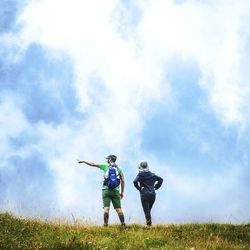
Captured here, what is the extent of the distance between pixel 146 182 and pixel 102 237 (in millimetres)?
5200

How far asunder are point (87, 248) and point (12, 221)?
414cm

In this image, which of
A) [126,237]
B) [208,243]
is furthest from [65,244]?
[208,243]

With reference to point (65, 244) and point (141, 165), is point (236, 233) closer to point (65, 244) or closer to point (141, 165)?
point (141, 165)

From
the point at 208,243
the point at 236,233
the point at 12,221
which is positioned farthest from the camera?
the point at 236,233

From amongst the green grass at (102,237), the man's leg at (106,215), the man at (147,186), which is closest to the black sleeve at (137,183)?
the man at (147,186)

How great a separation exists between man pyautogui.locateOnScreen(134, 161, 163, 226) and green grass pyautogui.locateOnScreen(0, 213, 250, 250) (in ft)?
3.92

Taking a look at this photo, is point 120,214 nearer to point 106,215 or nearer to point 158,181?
point 106,215

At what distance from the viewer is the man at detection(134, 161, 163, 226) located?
2022 cm

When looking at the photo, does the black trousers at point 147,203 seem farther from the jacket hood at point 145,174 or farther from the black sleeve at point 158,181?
the jacket hood at point 145,174

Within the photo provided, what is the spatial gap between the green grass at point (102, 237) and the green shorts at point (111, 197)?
1123 mm

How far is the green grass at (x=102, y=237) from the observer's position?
1402 cm

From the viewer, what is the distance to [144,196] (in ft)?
66.4

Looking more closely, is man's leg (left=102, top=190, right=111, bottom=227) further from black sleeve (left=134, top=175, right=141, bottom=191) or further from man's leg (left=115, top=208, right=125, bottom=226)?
black sleeve (left=134, top=175, right=141, bottom=191)

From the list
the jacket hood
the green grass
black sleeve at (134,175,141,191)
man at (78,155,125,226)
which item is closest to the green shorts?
man at (78,155,125,226)
